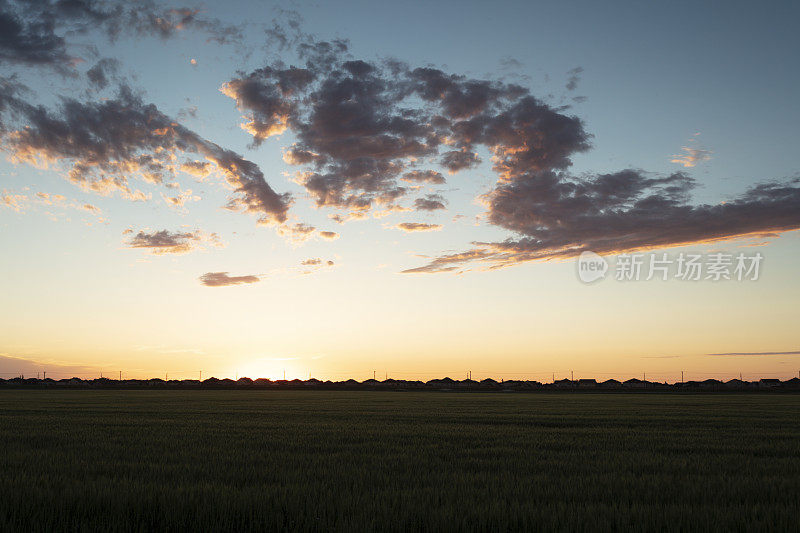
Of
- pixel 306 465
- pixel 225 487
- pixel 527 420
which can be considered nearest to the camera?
pixel 225 487

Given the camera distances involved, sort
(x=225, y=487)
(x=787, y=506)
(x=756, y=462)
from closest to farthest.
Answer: (x=787, y=506)
(x=225, y=487)
(x=756, y=462)

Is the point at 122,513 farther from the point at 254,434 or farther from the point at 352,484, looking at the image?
the point at 254,434

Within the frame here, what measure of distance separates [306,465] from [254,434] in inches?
268

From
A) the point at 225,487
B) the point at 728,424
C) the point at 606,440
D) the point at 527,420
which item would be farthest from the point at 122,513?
the point at 728,424

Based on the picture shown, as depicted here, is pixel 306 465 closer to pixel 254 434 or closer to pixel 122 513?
pixel 122 513

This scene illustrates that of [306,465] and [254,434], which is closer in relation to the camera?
[306,465]

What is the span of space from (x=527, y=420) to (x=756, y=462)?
1347 cm

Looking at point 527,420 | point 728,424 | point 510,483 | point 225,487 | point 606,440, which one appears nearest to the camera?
point 225,487

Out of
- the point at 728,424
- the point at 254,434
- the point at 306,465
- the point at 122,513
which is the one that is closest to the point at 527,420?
the point at 728,424

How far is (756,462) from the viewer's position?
1119 cm

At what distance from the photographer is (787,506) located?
717cm

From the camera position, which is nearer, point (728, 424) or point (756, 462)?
point (756, 462)

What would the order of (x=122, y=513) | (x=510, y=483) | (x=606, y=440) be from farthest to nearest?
1. (x=606, y=440)
2. (x=510, y=483)
3. (x=122, y=513)

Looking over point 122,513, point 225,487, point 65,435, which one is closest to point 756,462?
point 225,487
